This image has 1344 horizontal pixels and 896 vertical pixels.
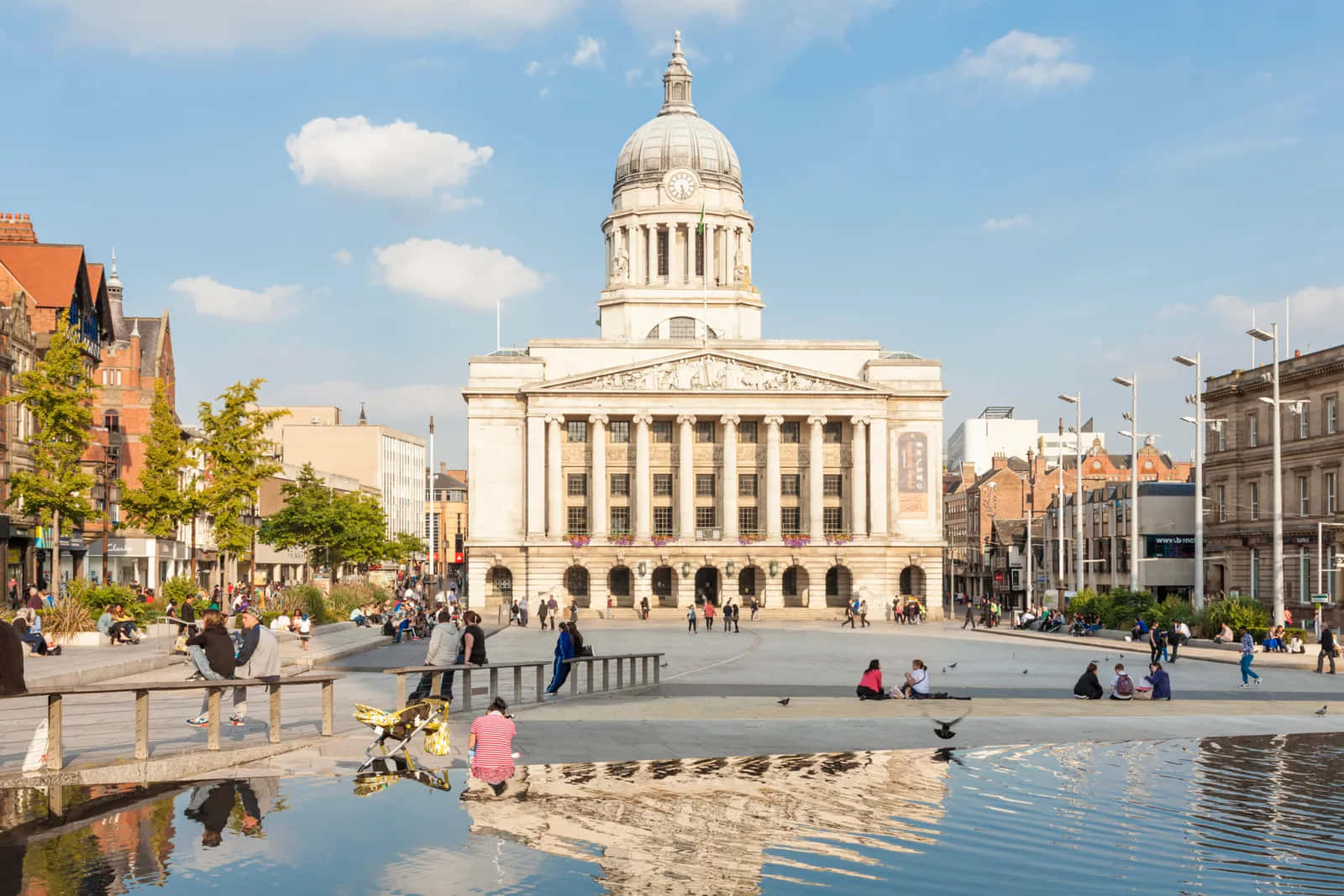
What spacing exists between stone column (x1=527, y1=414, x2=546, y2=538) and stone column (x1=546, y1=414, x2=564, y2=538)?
530 millimetres

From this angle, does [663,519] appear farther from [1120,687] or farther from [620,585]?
[1120,687]

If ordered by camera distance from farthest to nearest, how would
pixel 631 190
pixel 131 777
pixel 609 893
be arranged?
pixel 631 190 → pixel 131 777 → pixel 609 893

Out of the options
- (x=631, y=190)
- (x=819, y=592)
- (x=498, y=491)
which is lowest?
(x=819, y=592)

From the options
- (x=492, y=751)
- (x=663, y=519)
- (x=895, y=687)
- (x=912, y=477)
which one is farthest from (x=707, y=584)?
(x=492, y=751)

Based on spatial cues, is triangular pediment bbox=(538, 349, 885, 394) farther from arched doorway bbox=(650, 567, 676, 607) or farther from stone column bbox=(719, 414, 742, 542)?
arched doorway bbox=(650, 567, 676, 607)

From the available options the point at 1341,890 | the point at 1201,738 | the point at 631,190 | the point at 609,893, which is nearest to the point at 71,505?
the point at 1201,738

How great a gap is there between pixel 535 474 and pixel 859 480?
918 inches

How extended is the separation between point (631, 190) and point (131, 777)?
110563 millimetres

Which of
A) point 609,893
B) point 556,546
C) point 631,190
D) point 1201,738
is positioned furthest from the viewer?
point 631,190

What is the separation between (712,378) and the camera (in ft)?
336

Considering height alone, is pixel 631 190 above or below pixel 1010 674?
above

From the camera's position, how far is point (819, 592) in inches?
3949

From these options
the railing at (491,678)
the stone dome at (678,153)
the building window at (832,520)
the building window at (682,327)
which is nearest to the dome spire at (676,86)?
the stone dome at (678,153)

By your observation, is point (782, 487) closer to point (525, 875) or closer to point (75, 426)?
point (75, 426)
